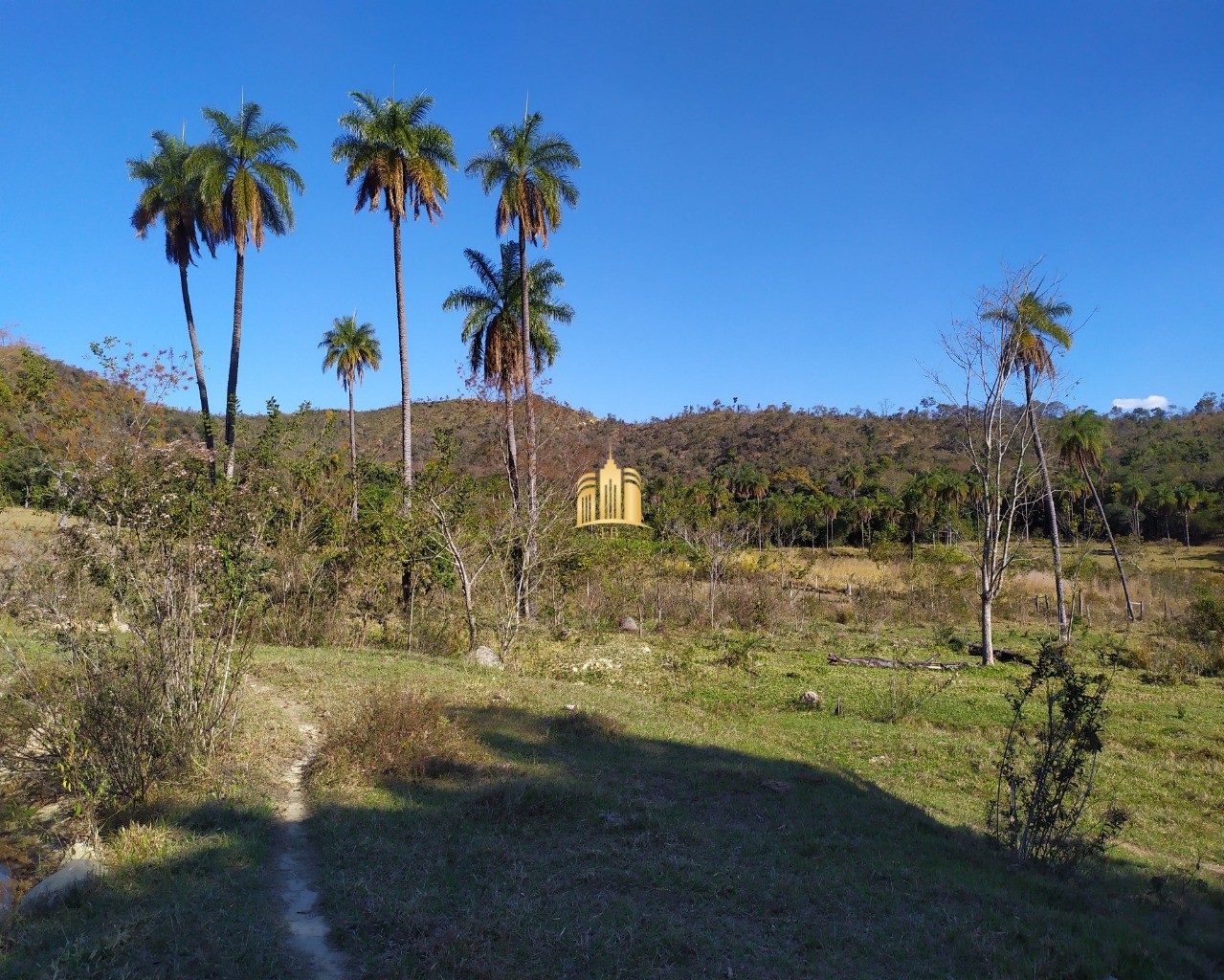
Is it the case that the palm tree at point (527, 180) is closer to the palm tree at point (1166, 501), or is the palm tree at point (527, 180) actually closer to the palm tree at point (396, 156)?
the palm tree at point (396, 156)

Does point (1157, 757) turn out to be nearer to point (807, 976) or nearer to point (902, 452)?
point (807, 976)

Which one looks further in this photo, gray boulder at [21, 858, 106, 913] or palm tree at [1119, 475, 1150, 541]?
palm tree at [1119, 475, 1150, 541]

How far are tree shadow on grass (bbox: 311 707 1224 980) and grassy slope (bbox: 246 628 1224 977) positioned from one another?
0.02 metres

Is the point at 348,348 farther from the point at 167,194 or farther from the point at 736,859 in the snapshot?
the point at 736,859

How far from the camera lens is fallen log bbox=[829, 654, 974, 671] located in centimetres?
1625

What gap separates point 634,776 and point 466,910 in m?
3.36

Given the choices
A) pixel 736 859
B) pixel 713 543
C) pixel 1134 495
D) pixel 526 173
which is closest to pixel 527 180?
pixel 526 173

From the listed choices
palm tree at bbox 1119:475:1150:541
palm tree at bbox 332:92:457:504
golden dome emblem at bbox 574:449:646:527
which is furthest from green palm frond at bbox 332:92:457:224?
palm tree at bbox 1119:475:1150:541

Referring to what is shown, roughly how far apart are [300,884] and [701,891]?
107 inches

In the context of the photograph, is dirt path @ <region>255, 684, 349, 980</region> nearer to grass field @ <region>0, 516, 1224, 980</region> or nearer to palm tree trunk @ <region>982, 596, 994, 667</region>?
grass field @ <region>0, 516, 1224, 980</region>

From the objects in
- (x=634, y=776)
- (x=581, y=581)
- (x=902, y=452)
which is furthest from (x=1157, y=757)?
(x=902, y=452)

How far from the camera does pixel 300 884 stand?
5.02 m

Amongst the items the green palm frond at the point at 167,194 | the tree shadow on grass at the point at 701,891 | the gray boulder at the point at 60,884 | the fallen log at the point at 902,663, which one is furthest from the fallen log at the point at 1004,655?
the green palm frond at the point at 167,194

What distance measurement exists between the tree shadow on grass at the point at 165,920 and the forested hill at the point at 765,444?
13143mm
